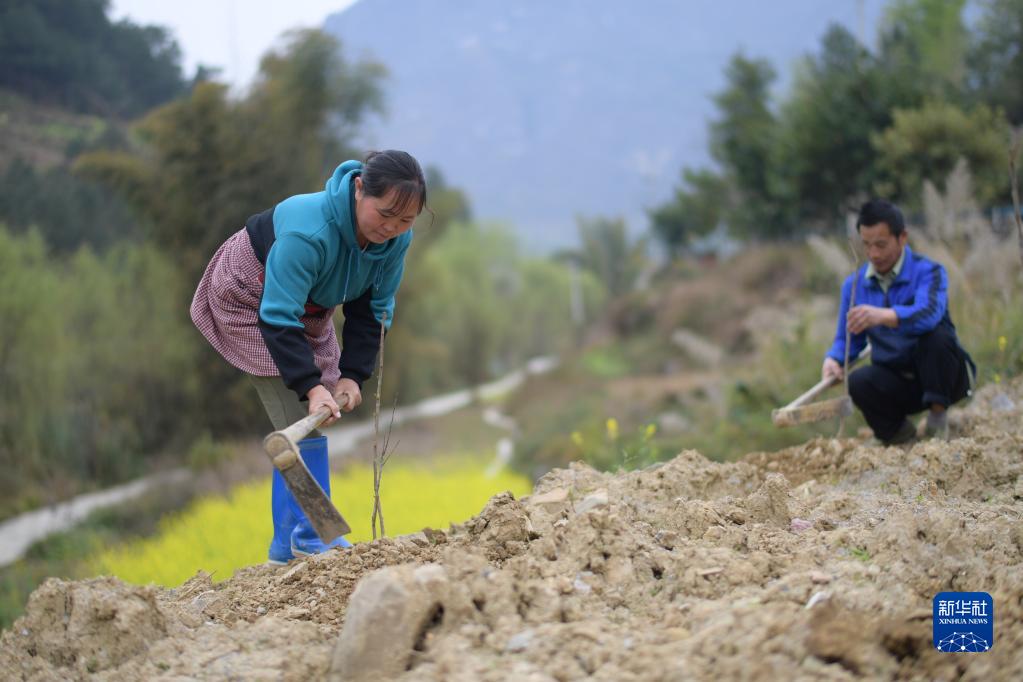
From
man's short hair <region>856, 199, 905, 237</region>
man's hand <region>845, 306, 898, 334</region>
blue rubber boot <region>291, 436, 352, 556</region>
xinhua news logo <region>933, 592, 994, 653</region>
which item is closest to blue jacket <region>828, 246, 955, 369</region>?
man's hand <region>845, 306, 898, 334</region>

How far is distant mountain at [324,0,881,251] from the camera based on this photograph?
473ft

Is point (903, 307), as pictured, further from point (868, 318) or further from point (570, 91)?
point (570, 91)

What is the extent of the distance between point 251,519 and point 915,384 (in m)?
4.33

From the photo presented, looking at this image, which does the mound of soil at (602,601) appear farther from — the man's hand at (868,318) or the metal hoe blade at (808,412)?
the man's hand at (868,318)

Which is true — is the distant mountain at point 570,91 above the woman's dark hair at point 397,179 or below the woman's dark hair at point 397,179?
above

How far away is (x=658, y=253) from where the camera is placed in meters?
37.1

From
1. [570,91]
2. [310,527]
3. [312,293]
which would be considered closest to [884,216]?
[312,293]

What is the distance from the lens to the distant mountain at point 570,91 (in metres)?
144

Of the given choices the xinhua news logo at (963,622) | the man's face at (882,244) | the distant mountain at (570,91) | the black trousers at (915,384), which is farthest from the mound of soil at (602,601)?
the distant mountain at (570,91)

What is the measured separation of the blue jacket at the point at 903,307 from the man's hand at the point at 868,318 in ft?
0.15

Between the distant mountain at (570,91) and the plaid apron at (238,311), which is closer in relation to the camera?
the plaid apron at (238,311)

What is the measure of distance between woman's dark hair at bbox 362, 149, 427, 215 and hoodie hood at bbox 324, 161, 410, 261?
12cm

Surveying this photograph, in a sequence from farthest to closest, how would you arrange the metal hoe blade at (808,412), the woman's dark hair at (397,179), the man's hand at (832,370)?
the man's hand at (832,370)
the metal hoe blade at (808,412)
the woman's dark hair at (397,179)

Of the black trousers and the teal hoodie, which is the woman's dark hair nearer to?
the teal hoodie
